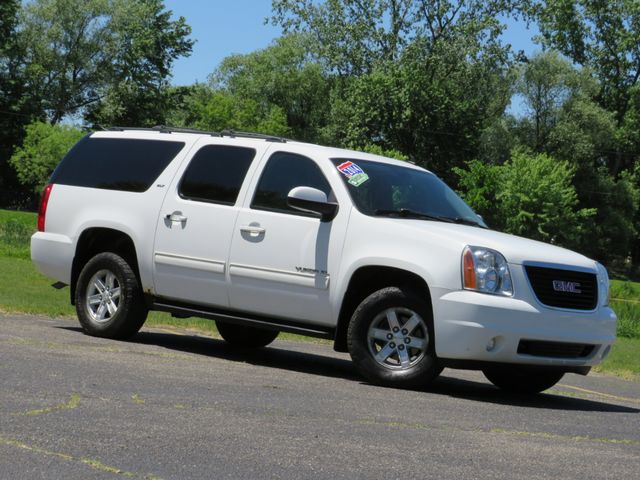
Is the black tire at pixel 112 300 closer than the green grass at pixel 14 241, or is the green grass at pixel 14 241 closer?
the black tire at pixel 112 300

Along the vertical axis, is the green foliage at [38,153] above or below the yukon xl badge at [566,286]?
below

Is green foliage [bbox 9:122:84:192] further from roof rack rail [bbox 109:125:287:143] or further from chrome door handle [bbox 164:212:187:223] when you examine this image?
chrome door handle [bbox 164:212:187:223]

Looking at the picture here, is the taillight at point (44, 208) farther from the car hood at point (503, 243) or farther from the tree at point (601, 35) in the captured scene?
the tree at point (601, 35)

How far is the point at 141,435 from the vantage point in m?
5.91

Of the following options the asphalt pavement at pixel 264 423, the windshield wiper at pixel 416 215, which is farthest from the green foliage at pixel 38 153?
the windshield wiper at pixel 416 215

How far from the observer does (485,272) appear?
889cm

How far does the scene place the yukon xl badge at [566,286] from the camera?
30.1ft

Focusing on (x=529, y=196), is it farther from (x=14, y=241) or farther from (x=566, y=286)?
(x=566, y=286)

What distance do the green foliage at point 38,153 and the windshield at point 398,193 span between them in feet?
231

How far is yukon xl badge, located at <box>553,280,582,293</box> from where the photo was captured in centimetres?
919

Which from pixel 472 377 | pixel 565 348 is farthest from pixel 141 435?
pixel 472 377

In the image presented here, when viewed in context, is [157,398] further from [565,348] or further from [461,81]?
[461,81]

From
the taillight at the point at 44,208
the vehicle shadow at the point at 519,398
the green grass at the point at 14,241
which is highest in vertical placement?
the taillight at the point at 44,208

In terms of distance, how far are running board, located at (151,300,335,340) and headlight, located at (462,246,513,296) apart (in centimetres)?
141
